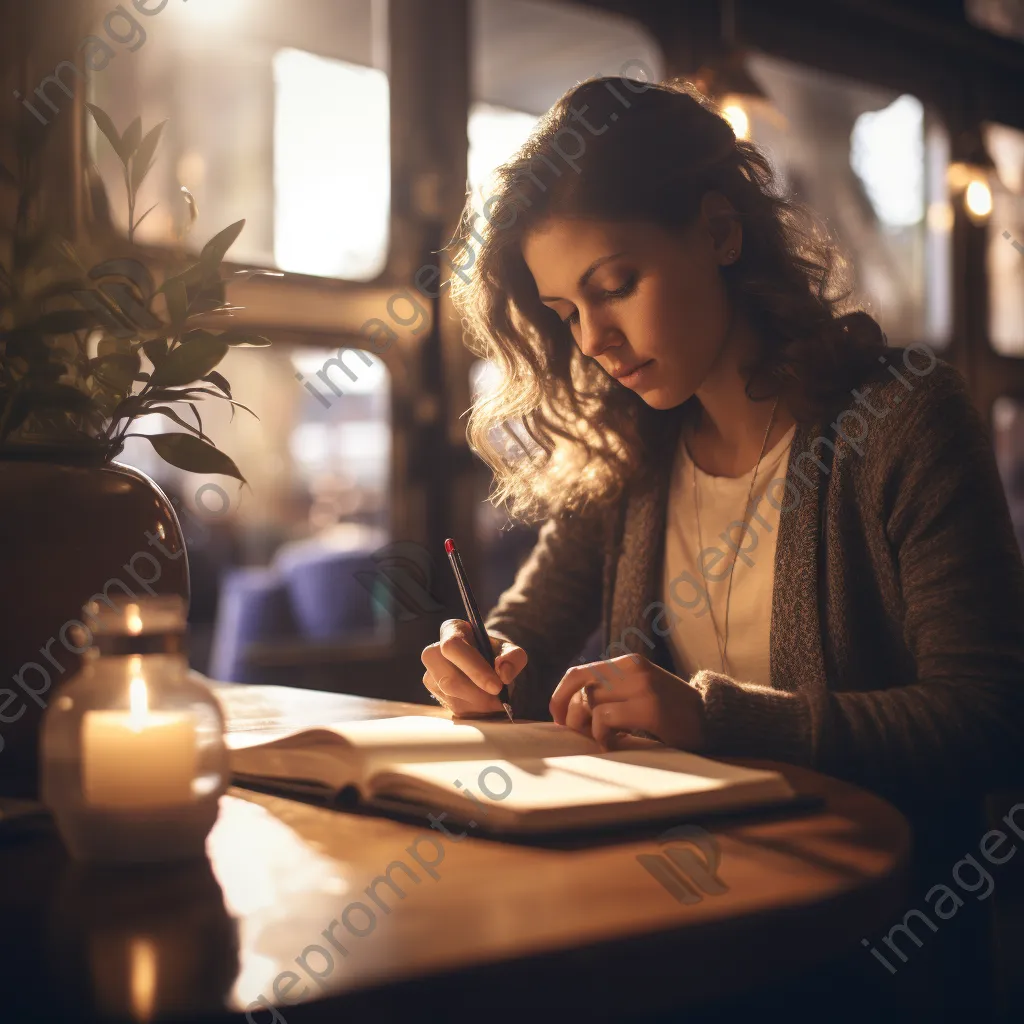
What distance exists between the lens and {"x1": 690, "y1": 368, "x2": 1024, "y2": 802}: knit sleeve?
1042 millimetres

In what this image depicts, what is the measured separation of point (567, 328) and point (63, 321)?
3.18 ft

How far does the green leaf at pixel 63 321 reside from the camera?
1015mm

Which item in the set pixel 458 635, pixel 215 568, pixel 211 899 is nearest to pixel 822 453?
pixel 458 635

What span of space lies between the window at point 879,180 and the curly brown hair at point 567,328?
229 centimetres

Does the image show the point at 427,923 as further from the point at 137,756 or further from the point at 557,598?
the point at 557,598

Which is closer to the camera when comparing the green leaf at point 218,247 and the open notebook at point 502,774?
the open notebook at point 502,774

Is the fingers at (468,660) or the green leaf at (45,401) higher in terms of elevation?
the green leaf at (45,401)

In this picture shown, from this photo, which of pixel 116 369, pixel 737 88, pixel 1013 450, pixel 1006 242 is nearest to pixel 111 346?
pixel 116 369

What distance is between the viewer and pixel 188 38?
2689 mm

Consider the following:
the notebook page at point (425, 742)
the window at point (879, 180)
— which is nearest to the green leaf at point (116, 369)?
the notebook page at point (425, 742)

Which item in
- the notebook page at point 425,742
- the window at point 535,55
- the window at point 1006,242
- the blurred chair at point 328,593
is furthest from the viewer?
the window at point 1006,242

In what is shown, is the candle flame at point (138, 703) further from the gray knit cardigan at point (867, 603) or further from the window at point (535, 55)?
the window at point (535, 55)

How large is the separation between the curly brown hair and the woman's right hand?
563mm

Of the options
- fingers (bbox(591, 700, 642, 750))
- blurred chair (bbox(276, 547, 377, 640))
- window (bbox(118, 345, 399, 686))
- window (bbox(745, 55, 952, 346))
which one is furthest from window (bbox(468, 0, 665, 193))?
fingers (bbox(591, 700, 642, 750))
